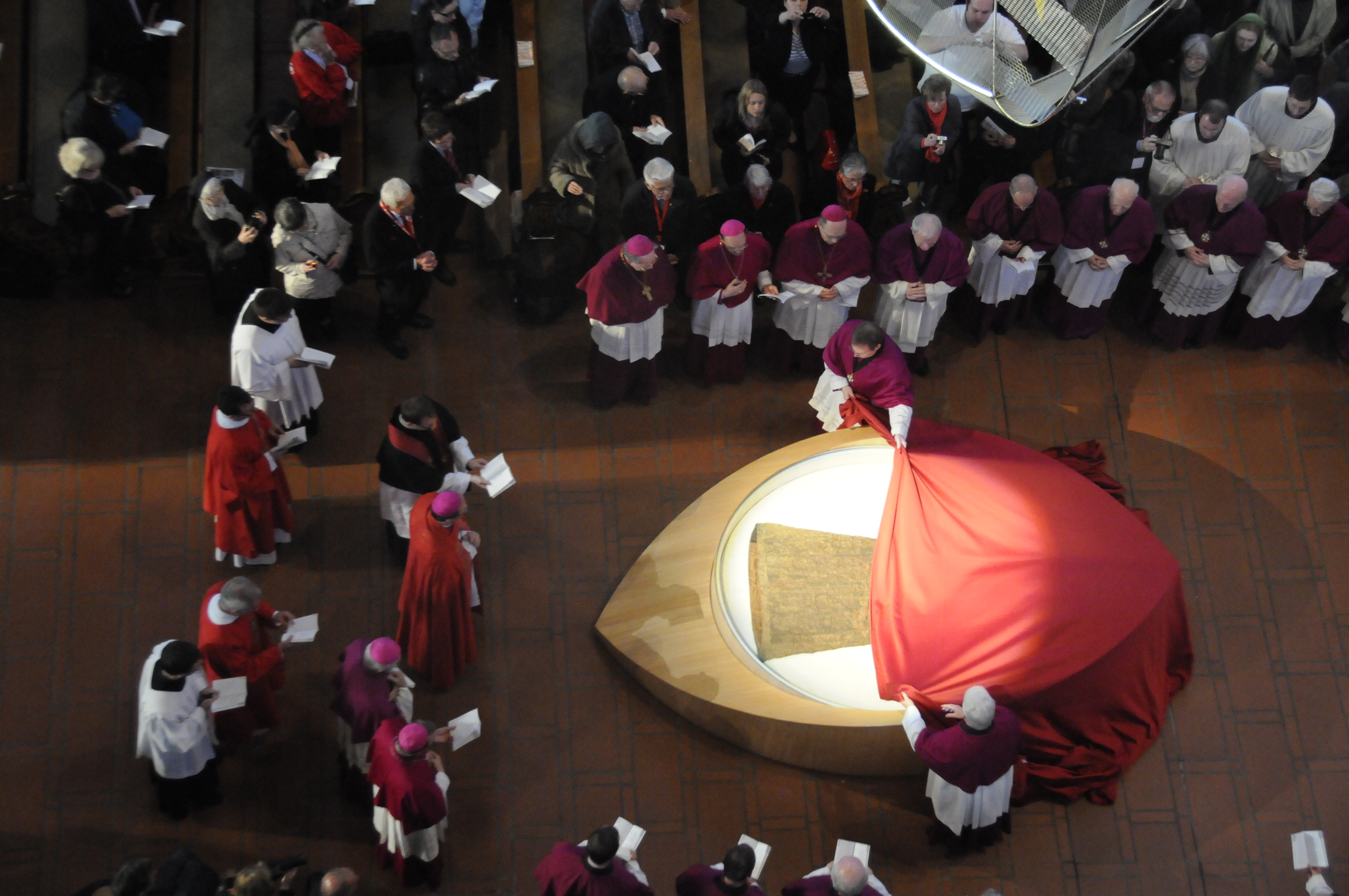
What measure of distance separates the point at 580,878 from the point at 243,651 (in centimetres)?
217

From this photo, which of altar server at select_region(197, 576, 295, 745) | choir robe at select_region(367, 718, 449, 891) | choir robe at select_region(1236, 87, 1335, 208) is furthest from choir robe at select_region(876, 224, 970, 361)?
altar server at select_region(197, 576, 295, 745)

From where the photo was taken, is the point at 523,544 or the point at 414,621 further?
the point at 523,544

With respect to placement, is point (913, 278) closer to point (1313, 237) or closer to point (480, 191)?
point (1313, 237)

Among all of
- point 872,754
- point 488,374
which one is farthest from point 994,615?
point 488,374

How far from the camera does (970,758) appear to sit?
287 inches

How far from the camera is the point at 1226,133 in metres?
9.64

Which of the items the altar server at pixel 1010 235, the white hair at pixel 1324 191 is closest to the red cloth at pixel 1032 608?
the altar server at pixel 1010 235

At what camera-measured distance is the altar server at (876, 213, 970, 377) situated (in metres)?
9.02

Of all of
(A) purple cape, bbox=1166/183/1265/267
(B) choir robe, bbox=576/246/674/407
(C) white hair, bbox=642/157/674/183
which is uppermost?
(C) white hair, bbox=642/157/674/183

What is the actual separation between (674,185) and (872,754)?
3826mm

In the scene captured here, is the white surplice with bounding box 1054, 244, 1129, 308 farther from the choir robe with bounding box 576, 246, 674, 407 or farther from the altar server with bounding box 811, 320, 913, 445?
the choir robe with bounding box 576, 246, 674, 407

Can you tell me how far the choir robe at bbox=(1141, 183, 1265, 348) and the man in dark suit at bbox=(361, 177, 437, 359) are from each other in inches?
196

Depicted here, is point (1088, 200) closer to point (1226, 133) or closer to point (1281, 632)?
point (1226, 133)

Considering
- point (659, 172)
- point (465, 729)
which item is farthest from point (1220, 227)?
point (465, 729)
